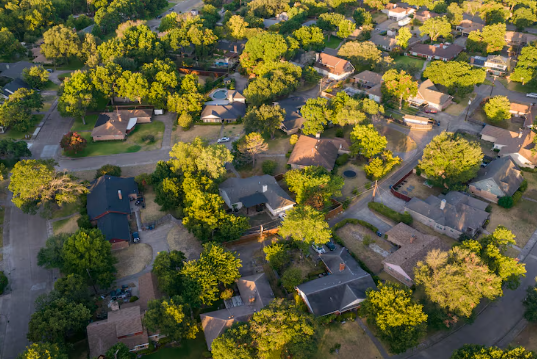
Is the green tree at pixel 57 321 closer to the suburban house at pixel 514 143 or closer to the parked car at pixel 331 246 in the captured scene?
the parked car at pixel 331 246

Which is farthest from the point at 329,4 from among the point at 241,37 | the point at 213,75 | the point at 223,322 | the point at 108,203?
the point at 223,322

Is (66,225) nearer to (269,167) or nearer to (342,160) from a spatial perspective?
(269,167)

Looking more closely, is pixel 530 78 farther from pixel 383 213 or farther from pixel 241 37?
pixel 241 37

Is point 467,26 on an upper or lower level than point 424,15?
upper

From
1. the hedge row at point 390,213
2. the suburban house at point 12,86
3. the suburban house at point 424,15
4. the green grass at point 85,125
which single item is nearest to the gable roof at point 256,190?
the hedge row at point 390,213

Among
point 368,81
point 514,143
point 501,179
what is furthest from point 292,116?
point 514,143

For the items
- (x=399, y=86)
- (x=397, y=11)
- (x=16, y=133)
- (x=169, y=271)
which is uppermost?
(x=399, y=86)
